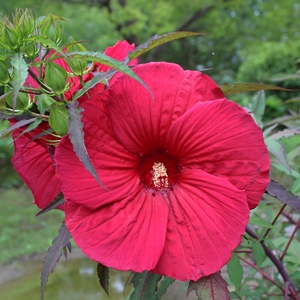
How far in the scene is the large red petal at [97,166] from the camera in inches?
17.5

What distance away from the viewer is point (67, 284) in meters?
3.06

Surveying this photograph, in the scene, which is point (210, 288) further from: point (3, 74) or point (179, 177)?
point (3, 74)

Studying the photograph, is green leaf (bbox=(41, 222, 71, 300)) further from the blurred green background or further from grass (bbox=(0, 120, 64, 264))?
grass (bbox=(0, 120, 64, 264))

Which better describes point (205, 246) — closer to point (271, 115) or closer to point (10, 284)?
point (10, 284)

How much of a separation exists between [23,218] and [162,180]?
13.3 feet

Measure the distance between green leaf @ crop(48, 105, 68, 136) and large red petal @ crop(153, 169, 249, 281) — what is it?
16cm

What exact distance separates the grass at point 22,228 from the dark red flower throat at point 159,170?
317 cm

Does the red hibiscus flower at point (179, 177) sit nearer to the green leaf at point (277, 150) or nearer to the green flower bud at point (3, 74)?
the green flower bud at point (3, 74)

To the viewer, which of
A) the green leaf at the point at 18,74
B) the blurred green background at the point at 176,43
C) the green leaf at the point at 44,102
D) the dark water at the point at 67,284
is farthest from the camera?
the blurred green background at the point at 176,43

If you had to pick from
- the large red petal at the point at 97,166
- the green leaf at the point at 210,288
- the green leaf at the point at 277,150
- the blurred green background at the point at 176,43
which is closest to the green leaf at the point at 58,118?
the large red petal at the point at 97,166

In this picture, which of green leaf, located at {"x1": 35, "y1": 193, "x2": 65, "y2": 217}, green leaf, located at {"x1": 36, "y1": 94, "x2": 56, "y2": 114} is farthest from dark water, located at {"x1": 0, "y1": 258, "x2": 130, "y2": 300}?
green leaf, located at {"x1": 36, "y1": 94, "x2": 56, "y2": 114}

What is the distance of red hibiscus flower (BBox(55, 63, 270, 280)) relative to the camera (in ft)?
1.49

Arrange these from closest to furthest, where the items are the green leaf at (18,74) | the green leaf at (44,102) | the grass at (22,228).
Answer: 1. the green leaf at (18,74)
2. the green leaf at (44,102)
3. the grass at (22,228)

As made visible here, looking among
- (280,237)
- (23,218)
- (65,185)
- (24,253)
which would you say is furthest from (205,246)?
(23,218)
